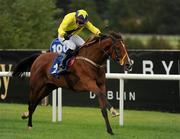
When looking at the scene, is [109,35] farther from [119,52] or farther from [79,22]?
[79,22]

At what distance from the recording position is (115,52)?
11617mm

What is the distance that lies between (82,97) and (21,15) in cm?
891

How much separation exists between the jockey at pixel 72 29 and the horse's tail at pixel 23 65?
4.40 ft

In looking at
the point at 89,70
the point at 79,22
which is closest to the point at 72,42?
the point at 79,22

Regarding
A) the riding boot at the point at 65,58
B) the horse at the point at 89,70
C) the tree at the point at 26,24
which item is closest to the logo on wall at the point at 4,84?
the tree at the point at 26,24

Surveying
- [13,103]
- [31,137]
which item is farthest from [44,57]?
[13,103]

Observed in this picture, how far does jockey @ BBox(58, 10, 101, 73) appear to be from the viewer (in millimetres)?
12227

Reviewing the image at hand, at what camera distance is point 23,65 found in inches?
539

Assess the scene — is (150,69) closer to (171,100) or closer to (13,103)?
(171,100)

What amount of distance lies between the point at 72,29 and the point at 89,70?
3.89ft

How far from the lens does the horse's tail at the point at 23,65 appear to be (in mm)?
13617

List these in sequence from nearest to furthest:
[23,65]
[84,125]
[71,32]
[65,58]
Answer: [65,58] < [71,32] < [84,125] < [23,65]

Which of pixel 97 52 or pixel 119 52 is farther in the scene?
pixel 97 52

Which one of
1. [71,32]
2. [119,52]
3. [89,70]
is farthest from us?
[71,32]
